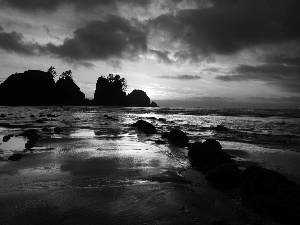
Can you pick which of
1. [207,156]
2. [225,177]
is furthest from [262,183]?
[207,156]

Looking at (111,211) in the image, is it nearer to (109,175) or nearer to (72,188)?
(72,188)

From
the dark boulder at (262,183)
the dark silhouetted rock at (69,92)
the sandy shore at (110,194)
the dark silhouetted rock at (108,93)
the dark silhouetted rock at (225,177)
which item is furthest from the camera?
the dark silhouetted rock at (108,93)

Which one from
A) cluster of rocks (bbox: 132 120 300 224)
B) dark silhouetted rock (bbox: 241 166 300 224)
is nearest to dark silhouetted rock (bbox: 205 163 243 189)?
cluster of rocks (bbox: 132 120 300 224)

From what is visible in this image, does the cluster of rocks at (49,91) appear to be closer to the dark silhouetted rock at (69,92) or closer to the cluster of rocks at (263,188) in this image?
the dark silhouetted rock at (69,92)

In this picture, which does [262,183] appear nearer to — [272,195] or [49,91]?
[272,195]

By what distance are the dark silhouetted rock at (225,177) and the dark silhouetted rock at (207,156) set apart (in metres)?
1.24

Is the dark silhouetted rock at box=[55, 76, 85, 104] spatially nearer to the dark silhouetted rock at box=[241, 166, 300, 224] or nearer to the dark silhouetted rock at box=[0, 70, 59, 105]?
the dark silhouetted rock at box=[0, 70, 59, 105]

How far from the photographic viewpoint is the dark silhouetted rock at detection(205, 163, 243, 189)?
6.91 m

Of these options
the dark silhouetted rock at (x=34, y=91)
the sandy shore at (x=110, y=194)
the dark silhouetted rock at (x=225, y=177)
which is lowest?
the sandy shore at (x=110, y=194)

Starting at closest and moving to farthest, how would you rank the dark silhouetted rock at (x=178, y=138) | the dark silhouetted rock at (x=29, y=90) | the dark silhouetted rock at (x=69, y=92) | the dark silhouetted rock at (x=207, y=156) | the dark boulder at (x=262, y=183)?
the dark boulder at (x=262, y=183) < the dark silhouetted rock at (x=207, y=156) < the dark silhouetted rock at (x=178, y=138) < the dark silhouetted rock at (x=29, y=90) < the dark silhouetted rock at (x=69, y=92)

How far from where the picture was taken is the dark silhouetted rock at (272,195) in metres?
4.90

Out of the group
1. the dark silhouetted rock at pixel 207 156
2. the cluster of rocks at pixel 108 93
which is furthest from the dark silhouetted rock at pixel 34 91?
the dark silhouetted rock at pixel 207 156

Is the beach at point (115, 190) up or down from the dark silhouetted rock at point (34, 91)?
down

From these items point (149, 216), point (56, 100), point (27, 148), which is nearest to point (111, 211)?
point (149, 216)
